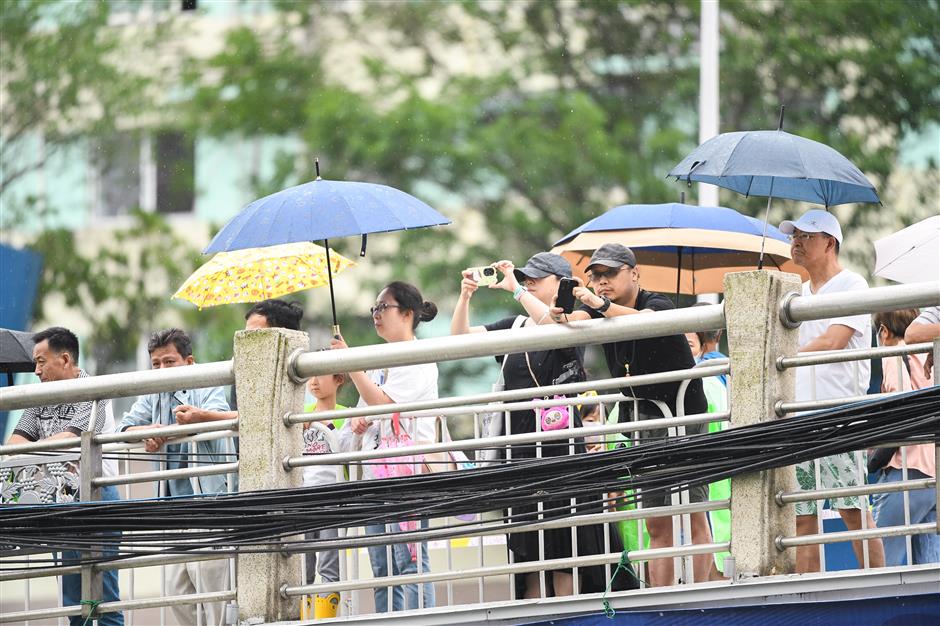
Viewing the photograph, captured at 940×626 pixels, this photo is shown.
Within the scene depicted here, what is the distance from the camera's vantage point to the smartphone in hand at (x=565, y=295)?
275 inches

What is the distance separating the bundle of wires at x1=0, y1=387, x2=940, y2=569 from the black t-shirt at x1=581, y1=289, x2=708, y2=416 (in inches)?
24.4

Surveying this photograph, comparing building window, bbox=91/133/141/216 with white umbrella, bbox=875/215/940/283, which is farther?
building window, bbox=91/133/141/216

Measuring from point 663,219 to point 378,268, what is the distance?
11.3 meters

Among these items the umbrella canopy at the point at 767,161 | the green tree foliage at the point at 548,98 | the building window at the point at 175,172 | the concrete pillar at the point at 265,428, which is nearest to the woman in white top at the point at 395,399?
the concrete pillar at the point at 265,428

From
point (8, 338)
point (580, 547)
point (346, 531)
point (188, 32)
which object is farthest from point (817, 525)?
point (188, 32)

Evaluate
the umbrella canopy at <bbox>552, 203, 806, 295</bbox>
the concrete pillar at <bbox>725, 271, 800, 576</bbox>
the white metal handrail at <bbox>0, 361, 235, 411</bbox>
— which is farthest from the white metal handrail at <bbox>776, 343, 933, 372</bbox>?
the white metal handrail at <bbox>0, 361, 235, 411</bbox>

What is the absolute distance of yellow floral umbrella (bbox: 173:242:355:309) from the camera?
9477 mm

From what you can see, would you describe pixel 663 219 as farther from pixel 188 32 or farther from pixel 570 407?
pixel 188 32

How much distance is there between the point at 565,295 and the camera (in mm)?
6988

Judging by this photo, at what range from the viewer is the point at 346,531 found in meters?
7.57

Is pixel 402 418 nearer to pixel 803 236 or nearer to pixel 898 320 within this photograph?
pixel 803 236

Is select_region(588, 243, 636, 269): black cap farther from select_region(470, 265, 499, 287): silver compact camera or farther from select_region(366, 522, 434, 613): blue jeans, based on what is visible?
select_region(366, 522, 434, 613): blue jeans

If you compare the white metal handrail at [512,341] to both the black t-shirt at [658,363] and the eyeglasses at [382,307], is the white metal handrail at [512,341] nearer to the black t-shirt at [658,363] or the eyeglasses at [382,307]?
the black t-shirt at [658,363]

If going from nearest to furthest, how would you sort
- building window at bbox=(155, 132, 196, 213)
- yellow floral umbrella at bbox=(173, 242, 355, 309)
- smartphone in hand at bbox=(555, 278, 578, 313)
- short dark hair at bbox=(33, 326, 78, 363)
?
smartphone in hand at bbox=(555, 278, 578, 313)
short dark hair at bbox=(33, 326, 78, 363)
yellow floral umbrella at bbox=(173, 242, 355, 309)
building window at bbox=(155, 132, 196, 213)
